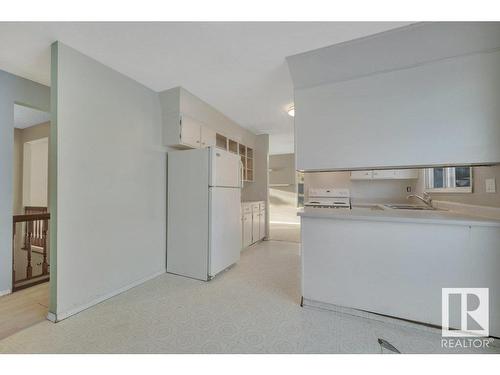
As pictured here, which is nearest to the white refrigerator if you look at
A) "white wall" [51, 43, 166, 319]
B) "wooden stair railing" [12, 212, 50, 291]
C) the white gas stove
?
"white wall" [51, 43, 166, 319]

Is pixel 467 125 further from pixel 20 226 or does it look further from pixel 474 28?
pixel 20 226

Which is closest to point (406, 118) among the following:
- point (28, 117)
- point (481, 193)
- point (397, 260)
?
point (481, 193)

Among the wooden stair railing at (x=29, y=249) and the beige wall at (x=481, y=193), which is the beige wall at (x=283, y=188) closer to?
the beige wall at (x=481, y=193)

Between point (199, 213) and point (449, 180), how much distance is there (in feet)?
9.77

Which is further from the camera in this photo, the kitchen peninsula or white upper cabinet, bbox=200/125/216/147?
white upper cabinet, bbox=200/125/216/147

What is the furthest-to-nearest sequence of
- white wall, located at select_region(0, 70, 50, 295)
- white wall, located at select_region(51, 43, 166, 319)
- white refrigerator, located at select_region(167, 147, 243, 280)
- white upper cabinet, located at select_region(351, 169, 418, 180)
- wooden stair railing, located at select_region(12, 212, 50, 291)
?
1. white upper cabinet, located at select_region(351, 169, 418, 180)
2. white refrigerator, located at select_region(167, 147, 243, 280)
3. wooden stair railing, located at select_region(12, 212, 50, 291)
4. white wall, located at select_region(0, 70, 50, 295)
5. white wall, located at select_region(51, 43, 166, 319)

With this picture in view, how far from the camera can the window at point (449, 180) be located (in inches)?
81.1

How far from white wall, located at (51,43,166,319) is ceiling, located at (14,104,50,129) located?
5.92 ft

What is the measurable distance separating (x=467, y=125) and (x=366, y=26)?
1.08 m

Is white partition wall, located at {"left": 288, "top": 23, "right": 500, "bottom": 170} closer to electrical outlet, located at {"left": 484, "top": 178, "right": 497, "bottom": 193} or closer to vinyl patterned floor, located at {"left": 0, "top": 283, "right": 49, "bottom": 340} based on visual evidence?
electrical outlet, located at {"left": 484, "top": 178, "right": 497, "bottom": 193}

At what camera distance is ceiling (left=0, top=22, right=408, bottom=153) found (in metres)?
1.63

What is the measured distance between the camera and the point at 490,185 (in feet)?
5.56

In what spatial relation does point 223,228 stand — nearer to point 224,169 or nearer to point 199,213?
point 199,213
